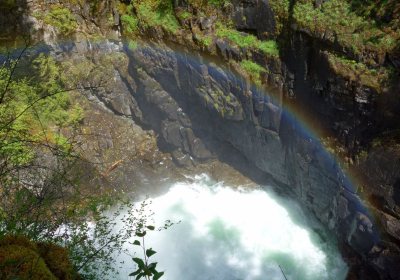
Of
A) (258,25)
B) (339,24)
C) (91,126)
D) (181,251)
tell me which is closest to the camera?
(339,24)

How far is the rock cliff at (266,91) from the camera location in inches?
265

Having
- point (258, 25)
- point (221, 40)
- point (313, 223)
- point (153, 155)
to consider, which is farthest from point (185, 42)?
point (313, 223)

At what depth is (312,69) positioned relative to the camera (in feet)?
24.7

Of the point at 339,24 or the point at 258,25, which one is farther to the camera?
the point at 258,25

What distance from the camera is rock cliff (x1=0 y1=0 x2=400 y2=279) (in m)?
6.73

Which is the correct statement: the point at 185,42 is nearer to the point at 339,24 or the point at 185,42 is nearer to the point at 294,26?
the point at 294,26

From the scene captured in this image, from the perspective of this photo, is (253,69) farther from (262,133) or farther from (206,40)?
(262,133)

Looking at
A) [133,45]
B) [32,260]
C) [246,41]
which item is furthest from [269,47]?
[32,260]

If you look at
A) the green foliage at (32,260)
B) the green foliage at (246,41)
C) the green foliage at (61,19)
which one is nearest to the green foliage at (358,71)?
the green foliage at (246,41)

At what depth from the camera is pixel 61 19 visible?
12148 mm

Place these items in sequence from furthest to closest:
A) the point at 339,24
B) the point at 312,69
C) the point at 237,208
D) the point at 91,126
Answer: the point at 91,126 < the point at 237,208 < the point at 312,69 < the point at 339,24

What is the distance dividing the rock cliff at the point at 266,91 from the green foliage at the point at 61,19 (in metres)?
0.05

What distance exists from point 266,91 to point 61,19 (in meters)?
10.2

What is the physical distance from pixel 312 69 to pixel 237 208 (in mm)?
6542
